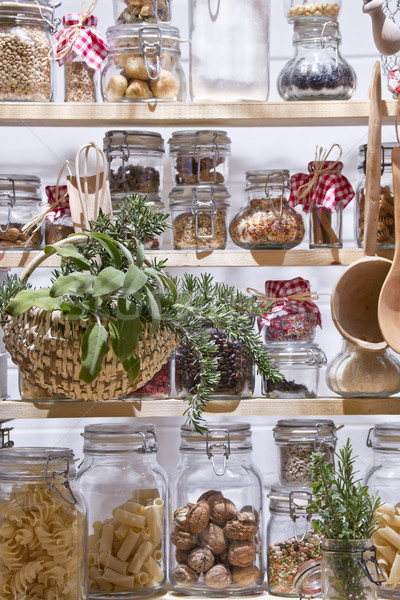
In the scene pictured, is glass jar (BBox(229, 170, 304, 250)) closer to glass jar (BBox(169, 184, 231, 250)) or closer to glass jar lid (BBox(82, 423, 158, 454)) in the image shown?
glass jar (BBox(169, 184, 231, 250))

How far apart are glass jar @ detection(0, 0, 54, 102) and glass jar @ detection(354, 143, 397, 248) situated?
0.53m

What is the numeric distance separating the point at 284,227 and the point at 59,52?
1.48 feet

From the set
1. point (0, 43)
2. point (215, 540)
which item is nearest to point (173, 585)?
point (215, 540)

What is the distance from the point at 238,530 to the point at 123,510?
179mm

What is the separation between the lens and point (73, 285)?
37.4 inches

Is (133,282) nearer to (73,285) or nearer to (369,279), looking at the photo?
(73,285)

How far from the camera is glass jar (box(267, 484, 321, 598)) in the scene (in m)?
1.28

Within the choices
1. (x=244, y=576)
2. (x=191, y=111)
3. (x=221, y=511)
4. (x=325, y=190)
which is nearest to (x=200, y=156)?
(x=191, y=111)

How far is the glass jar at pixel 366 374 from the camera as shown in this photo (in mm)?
1297

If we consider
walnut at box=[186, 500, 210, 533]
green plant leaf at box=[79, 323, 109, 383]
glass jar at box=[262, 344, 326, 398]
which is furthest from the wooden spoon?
green plant leaf at box=[79, 323, 109, 383]

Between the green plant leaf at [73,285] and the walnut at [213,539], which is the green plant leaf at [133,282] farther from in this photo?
the walnut at [213,539]

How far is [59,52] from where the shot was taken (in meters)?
1.32

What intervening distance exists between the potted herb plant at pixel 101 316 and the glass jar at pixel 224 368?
0.19 m

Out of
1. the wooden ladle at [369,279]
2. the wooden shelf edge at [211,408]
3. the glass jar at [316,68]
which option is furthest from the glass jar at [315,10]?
the wooden shelf edge at [211,408]
